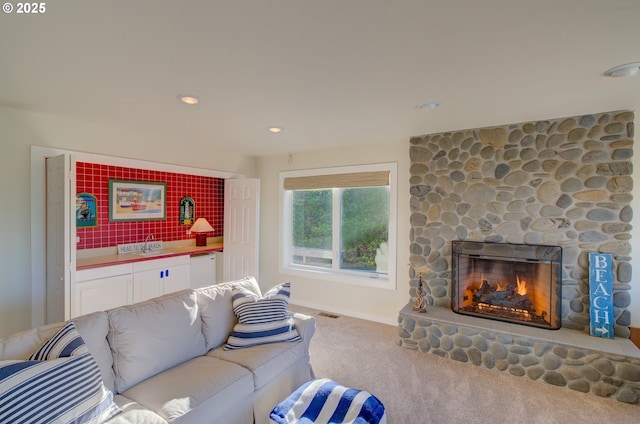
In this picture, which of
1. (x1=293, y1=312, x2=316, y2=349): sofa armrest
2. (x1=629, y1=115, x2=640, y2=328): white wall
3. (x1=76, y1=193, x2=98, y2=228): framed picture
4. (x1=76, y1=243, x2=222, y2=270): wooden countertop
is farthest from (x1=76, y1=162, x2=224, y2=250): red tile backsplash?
(x1=629, y1=115, x2=640, y2=328): white wall

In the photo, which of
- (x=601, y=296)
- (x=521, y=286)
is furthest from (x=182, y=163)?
(x=601, y=296)

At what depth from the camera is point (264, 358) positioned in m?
2.09

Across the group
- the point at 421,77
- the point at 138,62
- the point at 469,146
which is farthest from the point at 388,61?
the point at 469,146

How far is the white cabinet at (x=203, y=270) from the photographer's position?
465 centimetres

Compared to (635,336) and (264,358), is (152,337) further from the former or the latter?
(635,336)

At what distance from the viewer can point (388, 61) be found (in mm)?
1840

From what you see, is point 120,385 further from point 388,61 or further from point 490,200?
point 490,200

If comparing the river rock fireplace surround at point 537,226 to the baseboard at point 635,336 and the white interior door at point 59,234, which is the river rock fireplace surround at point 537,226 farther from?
the white interior door at point 59,234

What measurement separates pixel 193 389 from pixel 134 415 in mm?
300

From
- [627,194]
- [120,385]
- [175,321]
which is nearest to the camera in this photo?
[120,385]

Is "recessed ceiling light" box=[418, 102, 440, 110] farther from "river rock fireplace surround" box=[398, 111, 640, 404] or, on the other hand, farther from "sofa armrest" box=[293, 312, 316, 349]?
"sofa armrest" box=[293, 312, 316, 349]

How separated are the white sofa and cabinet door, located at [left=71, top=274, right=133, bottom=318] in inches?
62.9

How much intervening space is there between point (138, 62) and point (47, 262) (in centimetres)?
241

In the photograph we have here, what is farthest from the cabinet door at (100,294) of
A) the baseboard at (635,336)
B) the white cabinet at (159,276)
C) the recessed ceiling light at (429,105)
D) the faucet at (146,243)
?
the baseboard at (635,336)
